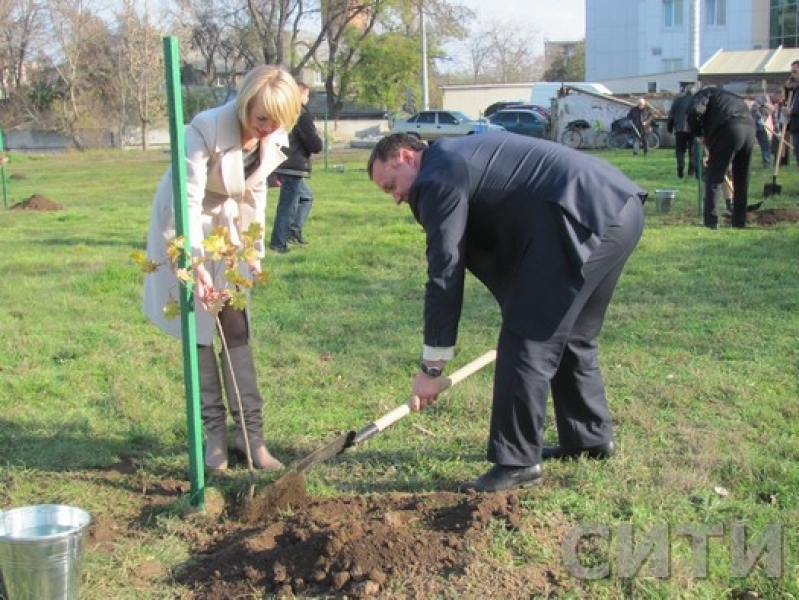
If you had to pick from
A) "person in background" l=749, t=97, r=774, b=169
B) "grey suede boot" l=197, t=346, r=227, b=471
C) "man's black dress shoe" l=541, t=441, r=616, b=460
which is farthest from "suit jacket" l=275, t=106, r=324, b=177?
"person in background" l=749, t=97, r=774, b=169

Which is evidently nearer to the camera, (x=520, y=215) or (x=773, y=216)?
(x=520, y=215)

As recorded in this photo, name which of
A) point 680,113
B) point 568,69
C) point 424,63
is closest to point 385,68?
point 424,63

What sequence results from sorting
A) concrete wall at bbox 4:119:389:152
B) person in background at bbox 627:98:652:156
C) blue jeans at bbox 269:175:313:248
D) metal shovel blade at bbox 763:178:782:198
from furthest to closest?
concrete wall at bbox 4:119:389:152, person in background at bbox 627:98:652:156, metal shovel blade at bbox 763:178:782:198, blue jeans at bbox 269:175:313:248

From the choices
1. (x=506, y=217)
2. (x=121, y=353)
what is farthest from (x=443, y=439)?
(x=121, y=353)

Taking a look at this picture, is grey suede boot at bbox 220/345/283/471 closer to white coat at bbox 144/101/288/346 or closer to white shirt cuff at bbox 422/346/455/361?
white coat at bbox 144/101/288/346

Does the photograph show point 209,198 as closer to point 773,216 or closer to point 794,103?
point 773,216

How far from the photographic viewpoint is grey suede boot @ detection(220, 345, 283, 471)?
4.12 m

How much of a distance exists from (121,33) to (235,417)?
49.3 meters

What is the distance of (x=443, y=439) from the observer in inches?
Answer: 173

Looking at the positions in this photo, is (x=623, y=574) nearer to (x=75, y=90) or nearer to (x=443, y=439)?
(x=443, y=439)

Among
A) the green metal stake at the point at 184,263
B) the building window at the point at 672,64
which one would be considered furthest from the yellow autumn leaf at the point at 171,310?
the building window at the point at 672,64

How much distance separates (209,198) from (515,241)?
1.34 meters

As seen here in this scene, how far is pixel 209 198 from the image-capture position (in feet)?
12.8

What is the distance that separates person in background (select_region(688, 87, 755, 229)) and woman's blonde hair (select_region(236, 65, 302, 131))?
24.0ft
